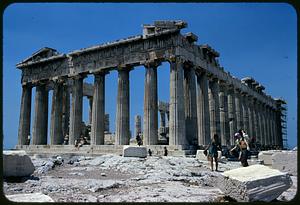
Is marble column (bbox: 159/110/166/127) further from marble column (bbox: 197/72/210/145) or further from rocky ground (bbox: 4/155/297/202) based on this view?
rocky ground (bbox: 4/155/297/202)

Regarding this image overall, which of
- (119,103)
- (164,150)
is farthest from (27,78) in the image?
(164,150)

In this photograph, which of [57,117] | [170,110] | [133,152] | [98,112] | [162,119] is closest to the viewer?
[133,152]

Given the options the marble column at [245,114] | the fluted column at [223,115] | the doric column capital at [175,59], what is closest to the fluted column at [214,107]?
the fluted column at [223,115]

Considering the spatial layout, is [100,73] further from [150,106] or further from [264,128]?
[264,128]

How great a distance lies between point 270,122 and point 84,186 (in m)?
44.5

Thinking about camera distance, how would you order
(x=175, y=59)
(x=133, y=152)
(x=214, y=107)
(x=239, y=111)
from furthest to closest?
(x=239, y=111) → (x=214, y=107) → (x=175, y=59) → (x=133, y=152)

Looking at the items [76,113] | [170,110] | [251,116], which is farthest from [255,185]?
[251,116]

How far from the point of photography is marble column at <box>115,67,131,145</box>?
26156 millimetres

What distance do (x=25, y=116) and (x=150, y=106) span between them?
16.0 meters

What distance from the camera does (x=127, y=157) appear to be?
56.7 ft

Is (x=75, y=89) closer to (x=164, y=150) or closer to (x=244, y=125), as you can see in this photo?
(x=164, y=150)

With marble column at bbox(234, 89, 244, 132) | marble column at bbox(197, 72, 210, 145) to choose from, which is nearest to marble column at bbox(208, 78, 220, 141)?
marble column at bbox(197, 72, 210, 145)

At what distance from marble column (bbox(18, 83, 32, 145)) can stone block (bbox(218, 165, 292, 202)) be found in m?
29.9

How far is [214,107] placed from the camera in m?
29.7
